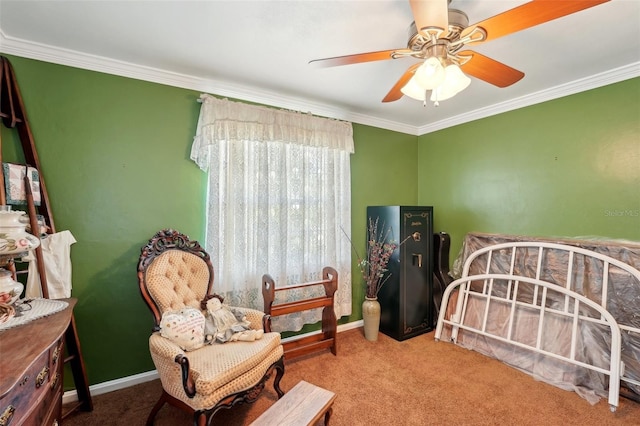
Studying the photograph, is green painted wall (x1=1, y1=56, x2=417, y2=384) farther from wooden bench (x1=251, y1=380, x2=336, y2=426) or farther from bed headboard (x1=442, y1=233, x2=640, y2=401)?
bed headboard (x1=442, y1=233, x2=640, y2=401)

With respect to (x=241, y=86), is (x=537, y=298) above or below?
below

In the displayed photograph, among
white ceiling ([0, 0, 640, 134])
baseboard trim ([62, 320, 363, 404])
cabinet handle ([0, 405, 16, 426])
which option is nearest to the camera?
cabinet handle ([0, 405, 16, 426])

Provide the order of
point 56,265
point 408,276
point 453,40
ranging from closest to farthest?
1. point 453,40
2. point 56,265
3. point 408,276

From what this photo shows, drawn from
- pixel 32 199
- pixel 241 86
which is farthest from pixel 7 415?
pixel 241 86

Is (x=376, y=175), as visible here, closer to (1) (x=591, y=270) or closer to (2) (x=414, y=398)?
(1) (x=591, y=270)

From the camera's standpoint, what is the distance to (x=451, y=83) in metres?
1.42

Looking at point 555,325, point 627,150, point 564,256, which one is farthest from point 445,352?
point 627,150

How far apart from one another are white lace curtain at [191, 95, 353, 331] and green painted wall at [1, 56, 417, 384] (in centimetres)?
20

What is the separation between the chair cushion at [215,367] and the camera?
148cm

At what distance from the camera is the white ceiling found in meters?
1.55

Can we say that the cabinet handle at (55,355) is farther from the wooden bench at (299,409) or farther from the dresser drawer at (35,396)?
the wooden bench at (299,409)

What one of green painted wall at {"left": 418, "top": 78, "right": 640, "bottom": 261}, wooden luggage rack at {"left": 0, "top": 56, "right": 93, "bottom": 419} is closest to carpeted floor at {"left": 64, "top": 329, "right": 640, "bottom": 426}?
wooden luggage rack at {"left": 0, "top": 56, "right": 93, "bottom": 419}

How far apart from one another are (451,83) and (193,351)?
2.12m

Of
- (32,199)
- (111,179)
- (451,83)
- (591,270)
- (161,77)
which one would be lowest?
(591,270)
